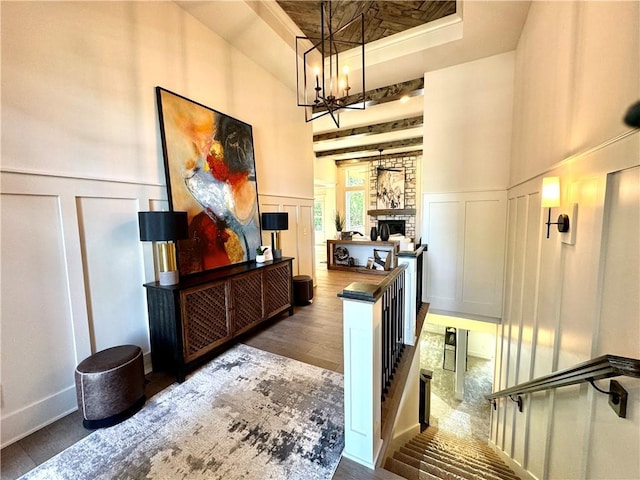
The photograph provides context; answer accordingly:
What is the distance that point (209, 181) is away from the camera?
2807 millimetres

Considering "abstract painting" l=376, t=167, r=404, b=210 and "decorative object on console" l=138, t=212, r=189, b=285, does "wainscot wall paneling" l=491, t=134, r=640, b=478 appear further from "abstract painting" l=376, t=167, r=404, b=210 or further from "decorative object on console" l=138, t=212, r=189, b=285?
"abstract painting" l=376, t=167, r=404, b=210

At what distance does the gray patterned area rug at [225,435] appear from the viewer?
1.45 m

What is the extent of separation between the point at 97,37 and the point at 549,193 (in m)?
3.63

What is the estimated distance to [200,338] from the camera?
232 cm

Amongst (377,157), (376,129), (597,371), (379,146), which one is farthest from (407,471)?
(377,157)

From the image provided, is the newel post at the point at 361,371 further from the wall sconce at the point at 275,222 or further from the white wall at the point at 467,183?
the white wall at the point at 467,183

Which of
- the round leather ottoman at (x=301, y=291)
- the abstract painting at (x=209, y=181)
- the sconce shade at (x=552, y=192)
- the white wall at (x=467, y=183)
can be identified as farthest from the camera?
the round leather ottoman at (x=301, y=291)

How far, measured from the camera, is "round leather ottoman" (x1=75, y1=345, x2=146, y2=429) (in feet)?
A: 5.50

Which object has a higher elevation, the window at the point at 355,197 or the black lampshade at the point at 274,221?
the window at the point at 355,197

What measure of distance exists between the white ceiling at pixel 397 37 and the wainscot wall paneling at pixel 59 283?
2.12 metres

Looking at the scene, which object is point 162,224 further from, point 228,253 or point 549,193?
point 549,193

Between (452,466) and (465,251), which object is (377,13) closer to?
(465,251)

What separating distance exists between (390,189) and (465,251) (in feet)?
20.5

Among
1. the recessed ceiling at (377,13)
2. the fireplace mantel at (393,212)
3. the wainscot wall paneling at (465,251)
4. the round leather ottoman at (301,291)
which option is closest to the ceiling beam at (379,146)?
the fireplace mantel at (393,212)
